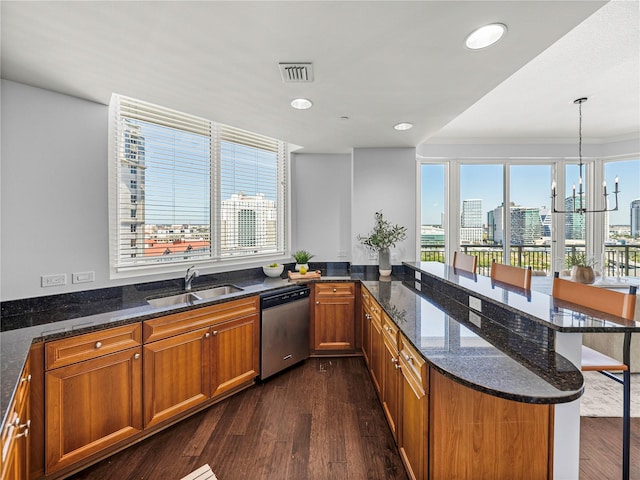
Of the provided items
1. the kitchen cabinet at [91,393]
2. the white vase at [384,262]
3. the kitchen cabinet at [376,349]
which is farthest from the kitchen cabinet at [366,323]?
the kitchen cabinet at [91,393]

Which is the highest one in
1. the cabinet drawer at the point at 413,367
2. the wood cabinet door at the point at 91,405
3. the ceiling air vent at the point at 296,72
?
the ceiling air vent at the point at 296,72

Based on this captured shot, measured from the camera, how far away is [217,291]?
9.62 feet

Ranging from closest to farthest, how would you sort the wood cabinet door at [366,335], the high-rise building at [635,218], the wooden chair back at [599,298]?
the wooden chair back at [599,298] < the wood cabinet door at [366,335] < the high-rise building at [635,218]

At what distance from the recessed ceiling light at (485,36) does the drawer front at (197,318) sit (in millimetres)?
2441

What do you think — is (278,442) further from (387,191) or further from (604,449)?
(387,191)

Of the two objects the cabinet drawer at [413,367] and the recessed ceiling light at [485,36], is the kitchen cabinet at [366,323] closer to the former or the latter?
the cabinet drawer at [413,367]

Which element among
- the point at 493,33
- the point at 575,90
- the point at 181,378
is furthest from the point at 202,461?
the point at 575,90

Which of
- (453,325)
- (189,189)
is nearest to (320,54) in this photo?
(453,325)

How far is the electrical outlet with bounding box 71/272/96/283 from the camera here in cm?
219

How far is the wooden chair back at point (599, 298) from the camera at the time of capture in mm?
1434

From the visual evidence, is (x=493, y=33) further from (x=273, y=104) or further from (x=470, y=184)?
(x=470, y=184)

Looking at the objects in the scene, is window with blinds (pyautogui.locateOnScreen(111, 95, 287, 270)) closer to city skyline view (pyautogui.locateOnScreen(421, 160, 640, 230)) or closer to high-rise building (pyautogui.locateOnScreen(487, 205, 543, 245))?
city skyline view (pyautogui.locateOnScreen(421, 160, 640, 230))

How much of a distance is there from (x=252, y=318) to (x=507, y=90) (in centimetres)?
A: 357

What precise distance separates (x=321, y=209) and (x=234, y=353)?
7.27ft
